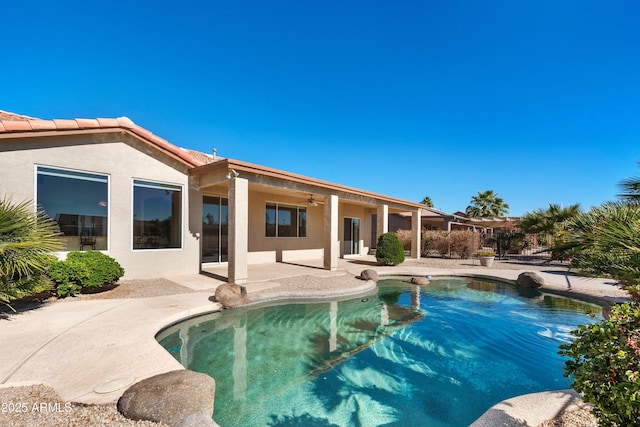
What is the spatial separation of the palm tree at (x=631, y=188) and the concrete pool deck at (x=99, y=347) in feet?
24.5

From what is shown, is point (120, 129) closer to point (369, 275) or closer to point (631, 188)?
point (369, 275)

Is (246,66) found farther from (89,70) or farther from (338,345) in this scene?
(338,345)

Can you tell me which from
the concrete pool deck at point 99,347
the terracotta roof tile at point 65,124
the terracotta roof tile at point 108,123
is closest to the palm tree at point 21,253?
the concrete pool deck at point 99,347

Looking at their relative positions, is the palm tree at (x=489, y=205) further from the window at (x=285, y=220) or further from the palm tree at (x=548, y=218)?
the window at (x=285, y=220)

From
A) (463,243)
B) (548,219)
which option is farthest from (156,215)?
(548,219)

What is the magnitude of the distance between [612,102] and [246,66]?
648 inches

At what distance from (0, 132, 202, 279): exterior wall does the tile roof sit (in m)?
0.35

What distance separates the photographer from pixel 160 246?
9.47m

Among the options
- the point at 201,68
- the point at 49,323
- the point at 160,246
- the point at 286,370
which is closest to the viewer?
the point at 286,370

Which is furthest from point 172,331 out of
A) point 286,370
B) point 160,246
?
point 160,246

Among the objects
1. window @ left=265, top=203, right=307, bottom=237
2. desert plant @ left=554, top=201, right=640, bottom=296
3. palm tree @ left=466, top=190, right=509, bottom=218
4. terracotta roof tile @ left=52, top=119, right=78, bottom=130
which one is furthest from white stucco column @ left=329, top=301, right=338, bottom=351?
palm tree @ left=466, top=190, right=509, bottom=218

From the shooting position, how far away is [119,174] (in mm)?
8555

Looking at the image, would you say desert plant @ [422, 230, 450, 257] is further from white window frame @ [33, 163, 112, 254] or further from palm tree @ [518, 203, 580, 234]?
white window frame @ [33, 163, 112, 254]

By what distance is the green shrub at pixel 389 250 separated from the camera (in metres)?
13.8
